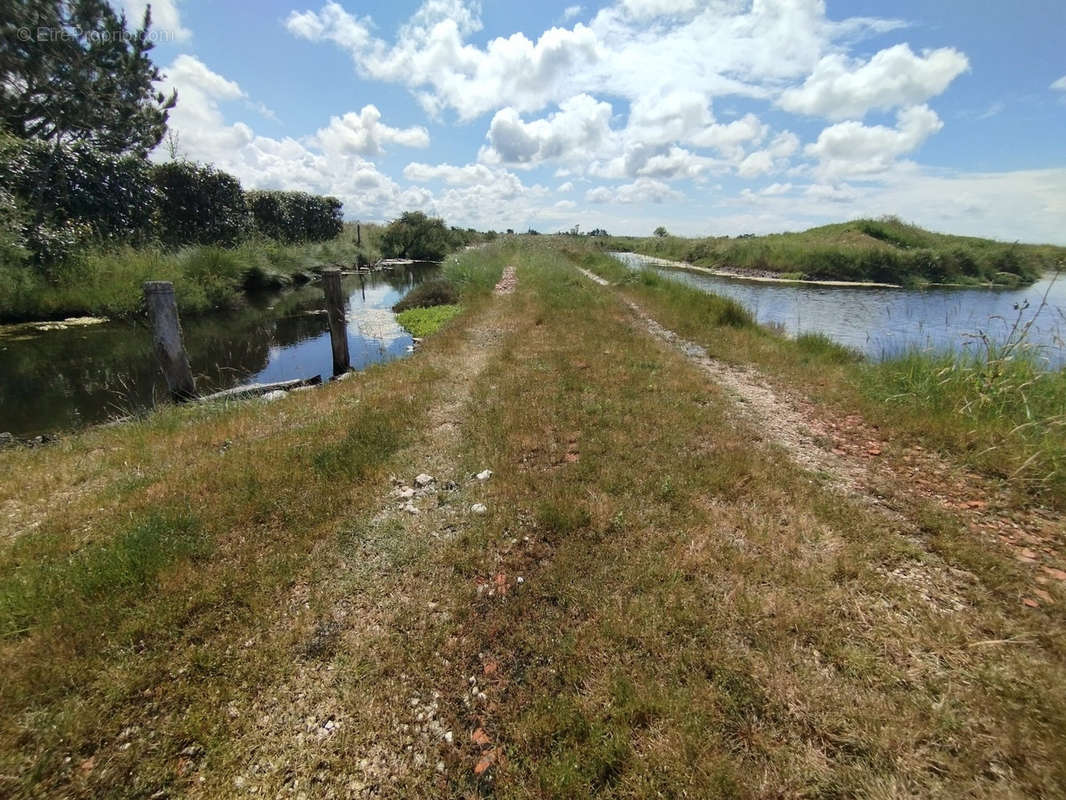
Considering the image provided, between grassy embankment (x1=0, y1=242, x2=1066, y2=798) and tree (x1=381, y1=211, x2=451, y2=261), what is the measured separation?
5295 centimetres

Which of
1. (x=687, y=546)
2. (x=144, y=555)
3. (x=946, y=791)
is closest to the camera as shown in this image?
(x=946, y=791)

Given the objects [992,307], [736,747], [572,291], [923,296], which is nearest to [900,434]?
[736,747]

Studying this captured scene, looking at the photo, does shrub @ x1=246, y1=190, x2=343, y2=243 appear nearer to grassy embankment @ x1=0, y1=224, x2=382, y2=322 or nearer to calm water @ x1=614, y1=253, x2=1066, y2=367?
grassy embankment @ x1=0, y1=224, x2=382, y2=322

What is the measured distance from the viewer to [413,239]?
179 ft

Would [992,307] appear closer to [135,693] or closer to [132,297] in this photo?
[135,693]

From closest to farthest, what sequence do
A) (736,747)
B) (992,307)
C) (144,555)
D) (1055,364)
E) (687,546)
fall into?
(736,747)
(144,555)
(687,546)
(1055,364)
(992,307)

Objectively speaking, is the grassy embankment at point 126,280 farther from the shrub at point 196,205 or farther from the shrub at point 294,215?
the shrub at point 294,215

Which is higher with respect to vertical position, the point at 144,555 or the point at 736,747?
the point at 144,555

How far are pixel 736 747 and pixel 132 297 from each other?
21224 mm

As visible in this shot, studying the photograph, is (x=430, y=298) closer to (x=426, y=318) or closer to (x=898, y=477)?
(x=426, y=318)

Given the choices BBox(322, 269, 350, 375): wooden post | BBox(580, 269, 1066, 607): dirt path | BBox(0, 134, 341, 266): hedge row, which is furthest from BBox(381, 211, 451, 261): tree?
BBox(580, 269, 1066, 607): dirt path

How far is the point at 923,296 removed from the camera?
93.5 ft

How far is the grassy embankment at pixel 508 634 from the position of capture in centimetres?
240

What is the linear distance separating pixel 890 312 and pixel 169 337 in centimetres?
2816
